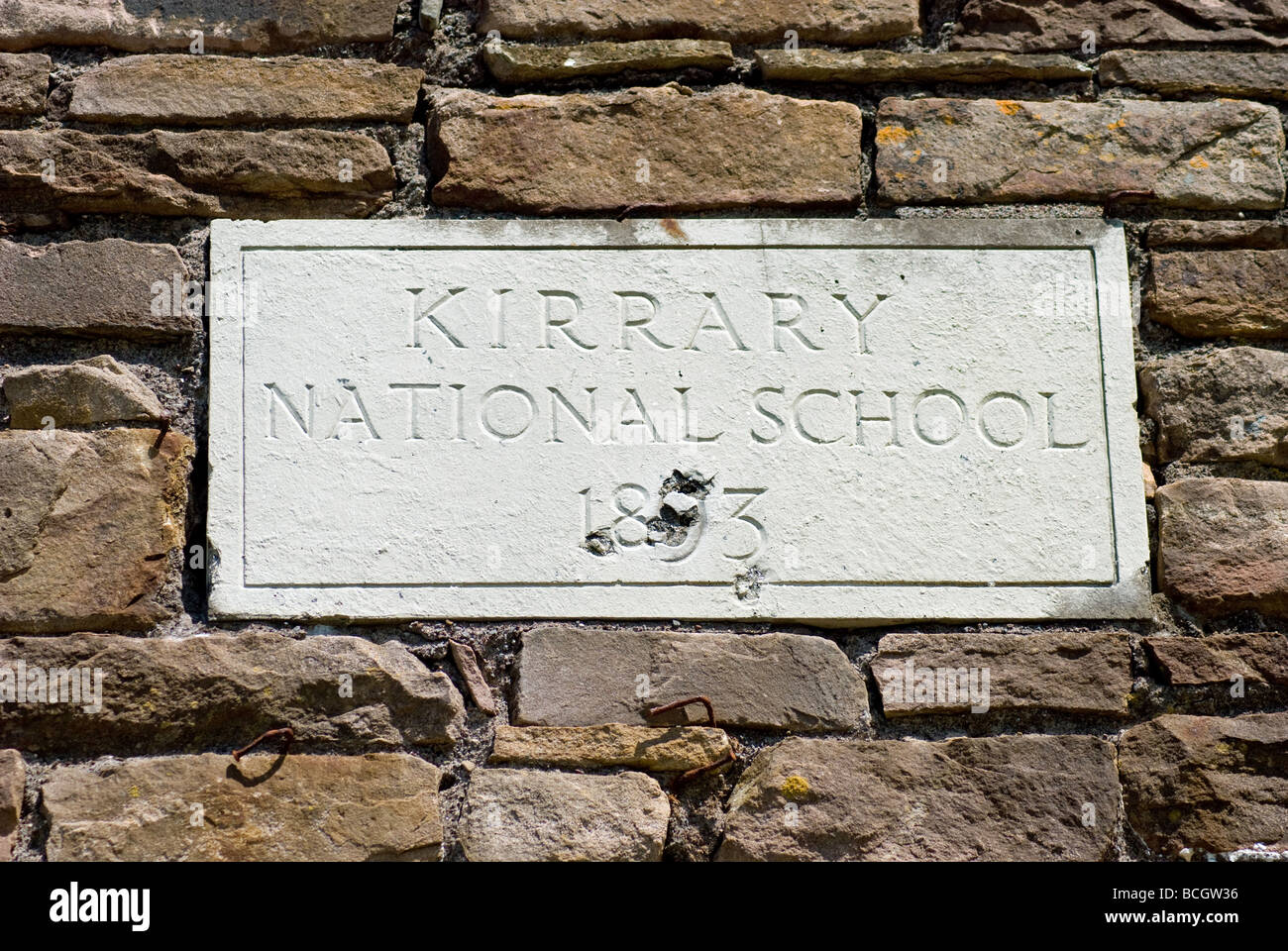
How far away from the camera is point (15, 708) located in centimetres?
225

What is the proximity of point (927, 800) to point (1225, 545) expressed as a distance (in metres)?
0.81

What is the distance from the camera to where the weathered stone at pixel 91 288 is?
2428 millimetres

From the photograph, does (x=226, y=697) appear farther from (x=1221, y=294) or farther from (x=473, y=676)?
(x=1221, y=294)

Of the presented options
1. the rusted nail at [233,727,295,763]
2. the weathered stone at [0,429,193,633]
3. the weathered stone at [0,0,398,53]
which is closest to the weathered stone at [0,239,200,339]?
the weathered stone at [0,429,193,633]

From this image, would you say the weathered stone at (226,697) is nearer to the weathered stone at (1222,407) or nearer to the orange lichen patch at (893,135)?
the orange lichen patch at (893,135)

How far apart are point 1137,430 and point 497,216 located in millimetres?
1409

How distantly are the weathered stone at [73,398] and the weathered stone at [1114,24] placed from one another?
6.32 ft

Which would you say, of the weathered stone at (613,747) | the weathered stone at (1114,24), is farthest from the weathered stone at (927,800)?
the weathered stone at (1114,24)

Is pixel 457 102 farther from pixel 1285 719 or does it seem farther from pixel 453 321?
pixel 1285 719

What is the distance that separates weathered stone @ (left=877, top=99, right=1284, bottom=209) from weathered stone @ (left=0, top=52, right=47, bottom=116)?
1.80 metres

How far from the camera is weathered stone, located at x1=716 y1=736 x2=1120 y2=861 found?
224 centimetres

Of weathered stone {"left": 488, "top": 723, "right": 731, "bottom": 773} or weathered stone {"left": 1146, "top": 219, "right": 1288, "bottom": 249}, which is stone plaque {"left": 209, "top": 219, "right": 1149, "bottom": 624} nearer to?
weathered stone {"left": 1146, "top": 219, "right": 1288, "bottom": 249}

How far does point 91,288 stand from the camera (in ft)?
8.00

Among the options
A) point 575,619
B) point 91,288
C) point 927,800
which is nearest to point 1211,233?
point 927,800
